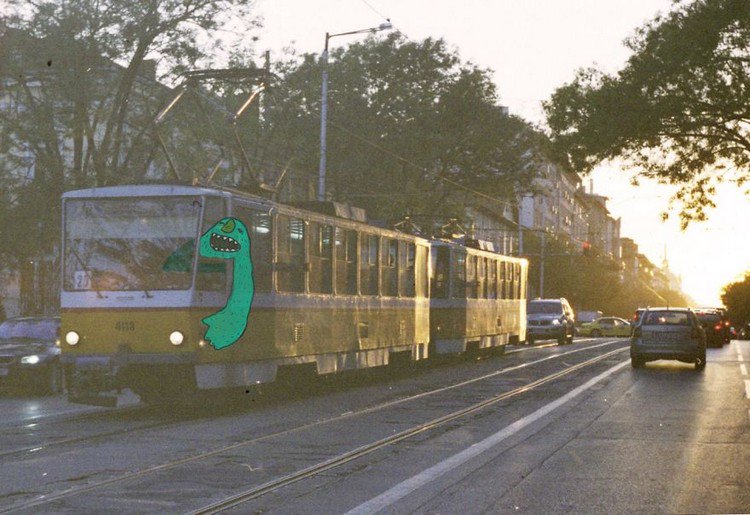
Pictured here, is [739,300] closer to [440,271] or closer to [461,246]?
[461,246]

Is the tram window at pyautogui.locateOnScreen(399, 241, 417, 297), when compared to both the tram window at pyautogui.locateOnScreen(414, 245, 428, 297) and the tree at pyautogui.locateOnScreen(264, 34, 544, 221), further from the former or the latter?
the tree at pyautogui.locateOnScreen(264, 34, 544, 221)

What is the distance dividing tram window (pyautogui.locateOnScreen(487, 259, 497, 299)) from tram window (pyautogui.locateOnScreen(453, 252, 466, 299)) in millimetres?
3113

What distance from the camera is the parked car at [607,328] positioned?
249 ft

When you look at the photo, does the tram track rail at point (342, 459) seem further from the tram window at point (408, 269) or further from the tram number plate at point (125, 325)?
the tram window at point (408, 269)

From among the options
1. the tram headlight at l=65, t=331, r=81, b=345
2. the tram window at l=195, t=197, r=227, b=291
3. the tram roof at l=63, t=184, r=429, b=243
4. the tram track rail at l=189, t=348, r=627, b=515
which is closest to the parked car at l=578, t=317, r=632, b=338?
the tram track rail at l=189, t=348, r=627, b=515

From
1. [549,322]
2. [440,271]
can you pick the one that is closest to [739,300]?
[549,322]

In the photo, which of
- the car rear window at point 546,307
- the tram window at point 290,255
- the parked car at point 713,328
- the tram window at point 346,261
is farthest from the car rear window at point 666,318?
the parked car at point 713,328

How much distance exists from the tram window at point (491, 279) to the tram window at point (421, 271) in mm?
7354

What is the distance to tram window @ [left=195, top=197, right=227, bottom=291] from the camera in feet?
53.9

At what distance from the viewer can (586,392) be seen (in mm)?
21000

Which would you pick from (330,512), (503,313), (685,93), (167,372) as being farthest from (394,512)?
(503,313)

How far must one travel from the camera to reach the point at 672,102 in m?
22.2

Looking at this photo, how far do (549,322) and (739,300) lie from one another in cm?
6029

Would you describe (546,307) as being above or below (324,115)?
below
